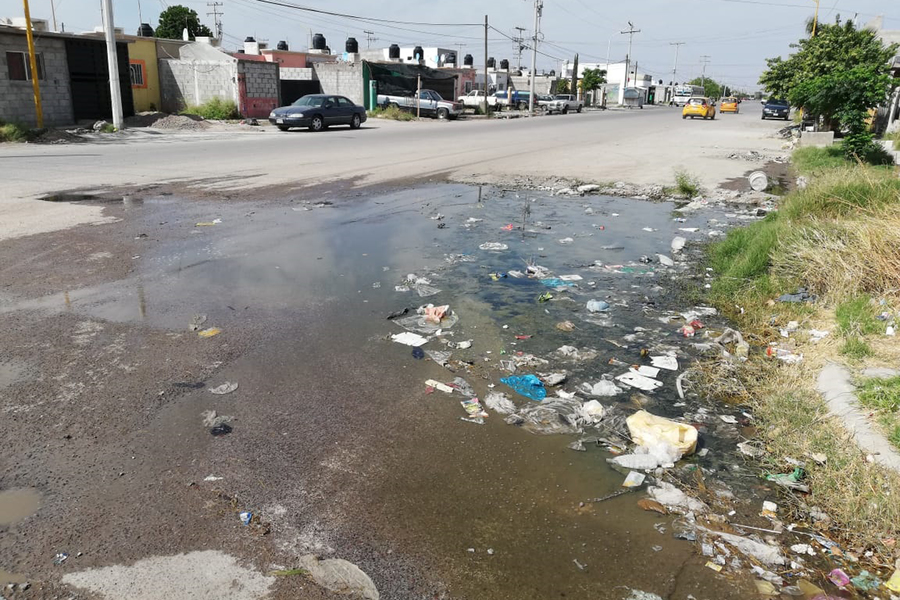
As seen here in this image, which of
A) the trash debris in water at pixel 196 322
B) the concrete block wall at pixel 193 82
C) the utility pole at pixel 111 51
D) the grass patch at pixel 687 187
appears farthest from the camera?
the concrete block wall at pixel 193 82

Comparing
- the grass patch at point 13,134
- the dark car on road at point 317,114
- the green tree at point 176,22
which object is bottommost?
the grass patch at point 13,134

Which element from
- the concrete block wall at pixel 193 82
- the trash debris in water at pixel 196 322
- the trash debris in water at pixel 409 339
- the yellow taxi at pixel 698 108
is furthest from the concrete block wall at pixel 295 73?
the trash debris in water at pixel 409 339

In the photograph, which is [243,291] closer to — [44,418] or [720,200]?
[44,418]

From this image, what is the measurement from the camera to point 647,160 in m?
17.9

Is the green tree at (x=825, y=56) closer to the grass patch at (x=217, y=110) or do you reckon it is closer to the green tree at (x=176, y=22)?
the grass patch at (x=217, y=110)

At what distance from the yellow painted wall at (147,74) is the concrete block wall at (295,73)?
9405mm

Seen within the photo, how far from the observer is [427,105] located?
3919 cm

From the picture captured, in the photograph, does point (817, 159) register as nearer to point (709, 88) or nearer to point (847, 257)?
point (847, 257)

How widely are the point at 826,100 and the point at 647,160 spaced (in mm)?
4345

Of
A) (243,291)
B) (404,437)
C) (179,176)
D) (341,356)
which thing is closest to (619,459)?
(404,437)

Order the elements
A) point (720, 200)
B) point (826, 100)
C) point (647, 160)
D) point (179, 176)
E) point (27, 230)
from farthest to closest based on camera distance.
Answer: point (647, 160), point (826, 100), point (179, 176), point (720, 200), point (27, 230)

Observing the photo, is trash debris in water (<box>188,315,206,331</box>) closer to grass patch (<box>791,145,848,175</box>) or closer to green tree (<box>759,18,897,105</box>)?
grass patch (<box>791,145,848,175</box>)

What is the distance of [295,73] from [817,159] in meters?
32.7

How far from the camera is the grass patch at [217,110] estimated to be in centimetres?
3075
